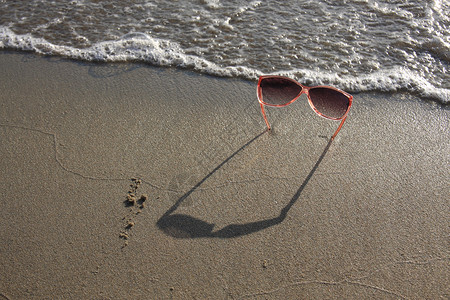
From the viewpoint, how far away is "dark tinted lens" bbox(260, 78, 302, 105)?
113 inches

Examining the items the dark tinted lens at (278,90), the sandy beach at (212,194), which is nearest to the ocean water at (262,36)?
the sandy beach at (212,194)

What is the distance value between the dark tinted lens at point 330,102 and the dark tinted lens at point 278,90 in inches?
6.3

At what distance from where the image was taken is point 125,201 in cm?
253

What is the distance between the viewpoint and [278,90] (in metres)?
2.90

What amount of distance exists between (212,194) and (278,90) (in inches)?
39.6

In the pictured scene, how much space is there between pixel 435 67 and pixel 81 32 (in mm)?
4106

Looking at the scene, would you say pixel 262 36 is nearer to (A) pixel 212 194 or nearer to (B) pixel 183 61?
(B) pixel 183 61

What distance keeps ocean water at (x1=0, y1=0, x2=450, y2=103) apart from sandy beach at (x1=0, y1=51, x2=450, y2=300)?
1.32 ft

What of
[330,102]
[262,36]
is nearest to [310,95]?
[330,102]

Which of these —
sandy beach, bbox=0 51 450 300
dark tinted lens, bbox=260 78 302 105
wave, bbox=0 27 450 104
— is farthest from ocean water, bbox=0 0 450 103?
dark tinted lens, bbox=260 78 302 105

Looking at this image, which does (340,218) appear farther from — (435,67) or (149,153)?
(435,67)

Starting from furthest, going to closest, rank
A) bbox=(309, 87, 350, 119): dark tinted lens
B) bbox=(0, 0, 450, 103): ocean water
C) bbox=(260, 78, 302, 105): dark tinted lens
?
bbox=(0, 0, 450, 103): ocean water → bbox=(260, 78, 302, 105): dark tinted lens → bbox=(309, 87, 350, 119): dark tinted lens

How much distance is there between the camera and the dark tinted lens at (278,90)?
288 centimetres

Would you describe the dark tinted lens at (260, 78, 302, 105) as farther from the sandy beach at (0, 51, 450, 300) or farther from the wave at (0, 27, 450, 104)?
the wave at (0, 27, 450, 104)
